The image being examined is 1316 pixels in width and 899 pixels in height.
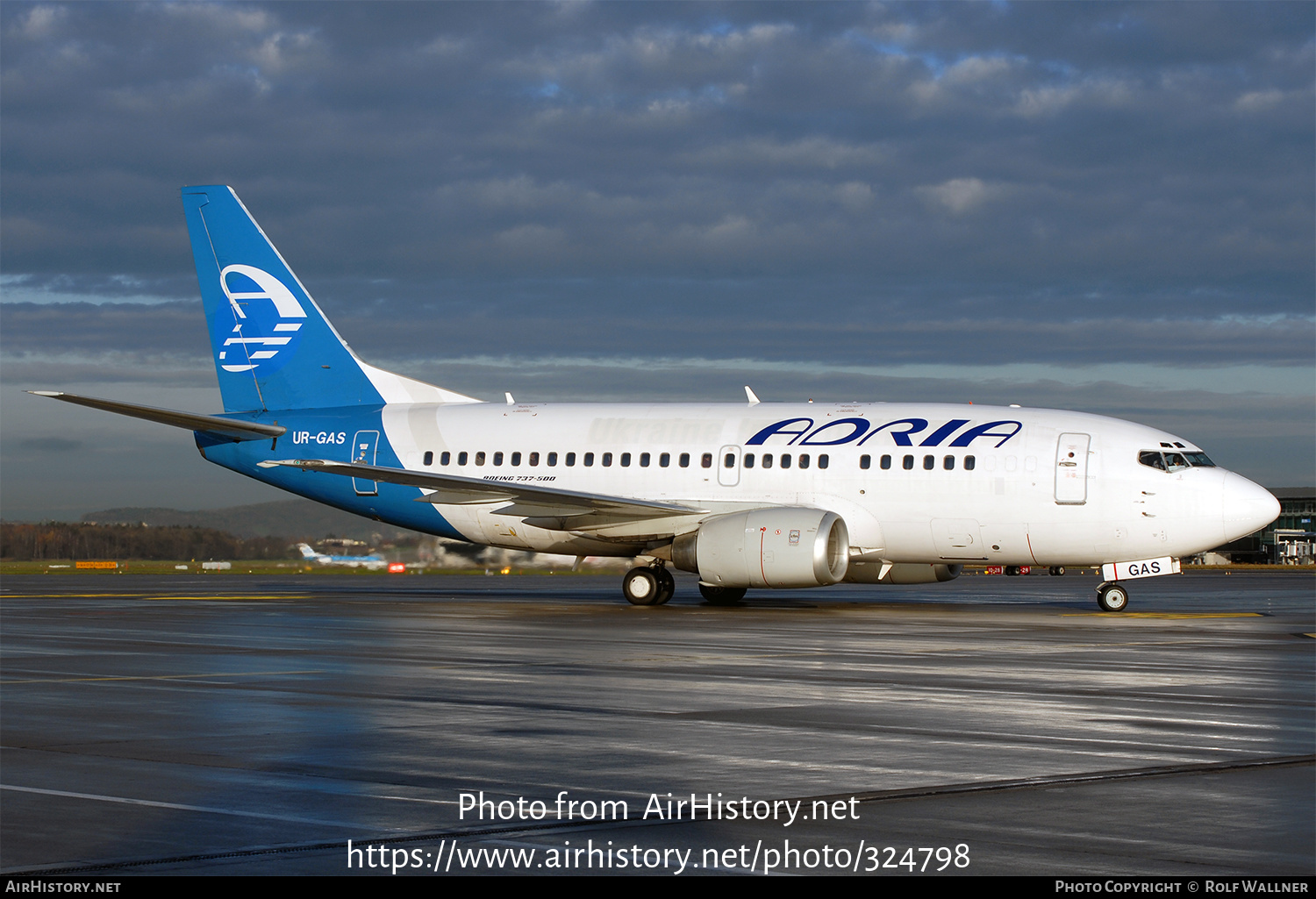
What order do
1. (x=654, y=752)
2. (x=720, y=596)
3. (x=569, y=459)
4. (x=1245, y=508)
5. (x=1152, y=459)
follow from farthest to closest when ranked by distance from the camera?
1. (x=569, y=459)
2. (x=720, y=596)
3. (x=1152, y=459)
4. (x=1245, y=508)
5. (x=654, y=752)

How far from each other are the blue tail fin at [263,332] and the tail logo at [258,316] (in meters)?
0.02

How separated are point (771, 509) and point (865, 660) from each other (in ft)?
34.6

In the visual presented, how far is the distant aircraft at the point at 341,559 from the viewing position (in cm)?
4872

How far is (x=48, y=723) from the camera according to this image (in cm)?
1136

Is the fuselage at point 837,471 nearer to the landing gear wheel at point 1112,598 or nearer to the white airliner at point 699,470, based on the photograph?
the white airliner at point 699,470

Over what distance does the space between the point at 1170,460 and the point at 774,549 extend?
7892 millimetres

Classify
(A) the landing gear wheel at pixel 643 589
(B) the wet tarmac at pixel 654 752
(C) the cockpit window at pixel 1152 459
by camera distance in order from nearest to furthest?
(B) the wet tarmac at pixel 654 752, (C) the cockpit window at pixel 1152 459, (A) the landing gear wheel at pixel 643 589

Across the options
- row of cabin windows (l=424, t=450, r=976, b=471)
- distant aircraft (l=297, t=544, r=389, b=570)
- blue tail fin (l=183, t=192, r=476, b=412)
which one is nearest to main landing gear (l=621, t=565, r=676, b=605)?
row of cabin windows (l=424, t=450, r=976, b=471)

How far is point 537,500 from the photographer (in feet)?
95.1

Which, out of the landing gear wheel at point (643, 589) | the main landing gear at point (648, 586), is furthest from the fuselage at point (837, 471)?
the landing gear wheel at point (643, 589)

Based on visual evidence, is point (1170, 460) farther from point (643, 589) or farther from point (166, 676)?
point (166, 676)

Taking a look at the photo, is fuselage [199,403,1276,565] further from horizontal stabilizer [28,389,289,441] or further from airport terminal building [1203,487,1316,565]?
airport terminal building [1203,487,1316,565]

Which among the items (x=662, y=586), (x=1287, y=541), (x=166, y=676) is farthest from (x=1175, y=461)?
(x=1287, y=541)

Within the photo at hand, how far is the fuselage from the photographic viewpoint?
27688mm
